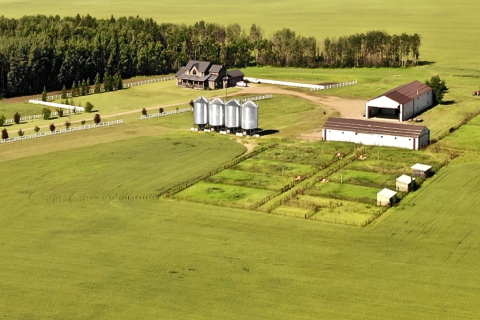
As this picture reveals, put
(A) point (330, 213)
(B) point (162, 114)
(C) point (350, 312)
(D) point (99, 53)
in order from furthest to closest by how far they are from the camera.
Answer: (D) point (99, 53)
(B) point (162, 114)
(A) point (330, 213)
(C) point (350, 312)

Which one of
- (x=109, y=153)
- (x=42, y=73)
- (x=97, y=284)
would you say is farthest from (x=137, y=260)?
(x=42, y=73)

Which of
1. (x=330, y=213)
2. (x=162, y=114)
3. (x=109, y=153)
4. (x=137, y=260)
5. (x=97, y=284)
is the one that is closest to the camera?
(x=97, y=284)

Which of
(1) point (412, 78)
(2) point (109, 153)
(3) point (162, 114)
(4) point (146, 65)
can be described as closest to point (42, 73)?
(4) point (146, 65)

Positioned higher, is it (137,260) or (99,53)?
(99,53)

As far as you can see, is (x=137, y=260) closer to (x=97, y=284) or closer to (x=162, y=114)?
(x=97, y=284)

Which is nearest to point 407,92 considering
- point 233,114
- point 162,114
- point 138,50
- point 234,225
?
point 233,114

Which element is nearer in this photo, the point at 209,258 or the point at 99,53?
the point at 209,258

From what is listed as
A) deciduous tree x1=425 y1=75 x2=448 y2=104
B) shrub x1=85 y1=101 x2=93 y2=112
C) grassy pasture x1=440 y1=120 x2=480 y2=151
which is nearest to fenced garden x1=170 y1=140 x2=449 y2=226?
grassy pasture x1=440 y1=120 x2=480 y2=151
